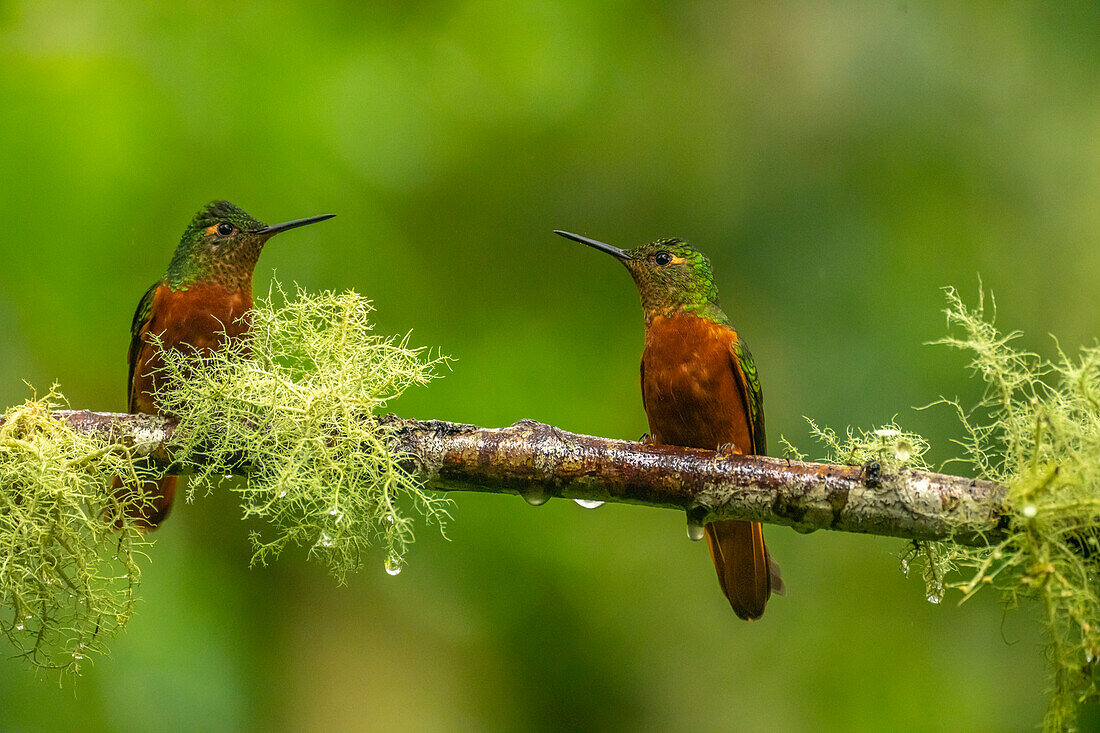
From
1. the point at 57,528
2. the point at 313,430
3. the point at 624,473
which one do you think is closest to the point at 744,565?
the point at 624,473

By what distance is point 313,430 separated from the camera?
218cm

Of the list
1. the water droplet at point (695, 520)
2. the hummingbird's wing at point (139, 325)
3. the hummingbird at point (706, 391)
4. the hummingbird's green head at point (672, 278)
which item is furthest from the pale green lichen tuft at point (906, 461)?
the hummingbird's wing at point (139, 325)

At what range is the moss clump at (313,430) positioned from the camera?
6.89ft

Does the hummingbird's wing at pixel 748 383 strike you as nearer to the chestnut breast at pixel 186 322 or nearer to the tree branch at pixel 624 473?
the tree branch at pixel 624 473

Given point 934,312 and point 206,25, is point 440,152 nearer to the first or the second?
point 206,25

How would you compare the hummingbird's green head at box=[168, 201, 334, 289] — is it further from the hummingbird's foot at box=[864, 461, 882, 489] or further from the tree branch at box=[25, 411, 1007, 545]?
the hummingbird's foot at box=[864, 461, 882, 489]

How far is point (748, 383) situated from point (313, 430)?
1.35 m

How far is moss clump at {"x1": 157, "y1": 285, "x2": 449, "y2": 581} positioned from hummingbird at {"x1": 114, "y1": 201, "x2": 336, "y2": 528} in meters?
0.67

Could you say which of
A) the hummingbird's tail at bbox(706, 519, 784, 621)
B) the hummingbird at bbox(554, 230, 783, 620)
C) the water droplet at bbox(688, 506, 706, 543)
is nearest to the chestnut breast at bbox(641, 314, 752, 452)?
the hummingbird at bbox(554, 230, 783, 620)

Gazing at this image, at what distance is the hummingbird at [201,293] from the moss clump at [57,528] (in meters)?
0.67

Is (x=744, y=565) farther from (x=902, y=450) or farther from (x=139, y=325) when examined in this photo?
(x=139, y=325)

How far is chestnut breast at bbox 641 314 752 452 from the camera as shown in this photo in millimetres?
2850

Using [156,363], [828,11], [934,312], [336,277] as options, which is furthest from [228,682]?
[828,11]

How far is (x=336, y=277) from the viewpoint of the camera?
13.9 ft
